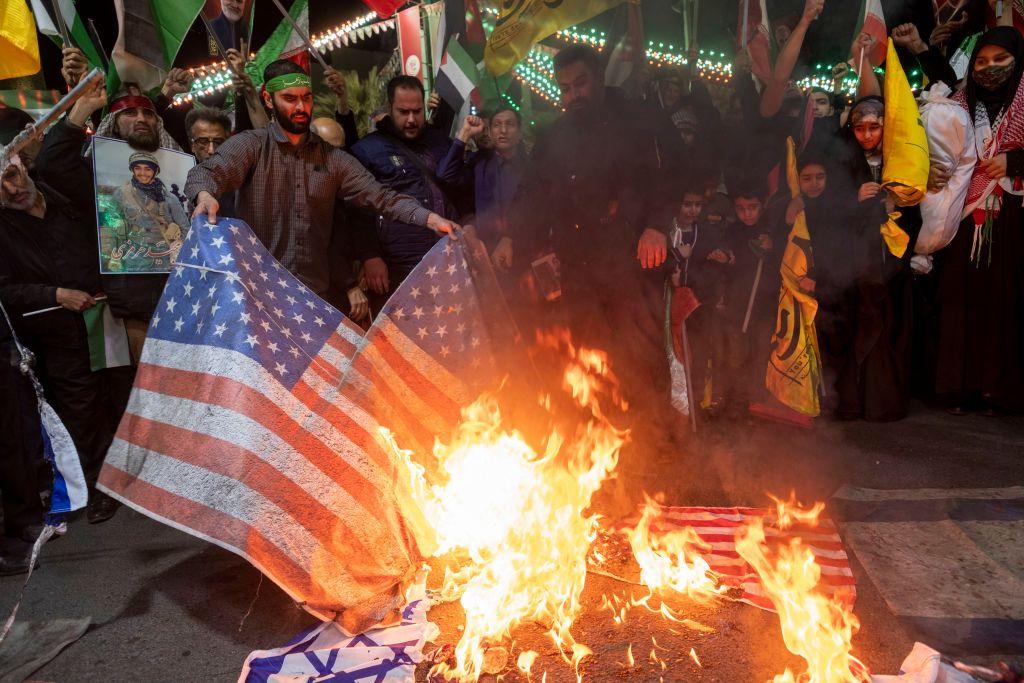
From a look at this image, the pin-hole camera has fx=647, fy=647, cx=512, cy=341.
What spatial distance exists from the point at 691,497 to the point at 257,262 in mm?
3036

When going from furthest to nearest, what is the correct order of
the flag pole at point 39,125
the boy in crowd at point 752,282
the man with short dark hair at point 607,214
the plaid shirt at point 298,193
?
the boy in crowd at point 752,282 < the man with short dark hair at point 607,214 < the plaid shirt at point 298,193 < the flag pole at point 39,125

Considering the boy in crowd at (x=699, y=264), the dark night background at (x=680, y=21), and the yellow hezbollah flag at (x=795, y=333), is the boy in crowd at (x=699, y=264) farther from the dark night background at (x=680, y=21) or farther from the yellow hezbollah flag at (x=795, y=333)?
Result: the dark night background at (x=680, y=21)

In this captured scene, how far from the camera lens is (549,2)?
5.05 metres

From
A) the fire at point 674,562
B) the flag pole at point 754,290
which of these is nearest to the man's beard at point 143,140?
the fire at point 674,562

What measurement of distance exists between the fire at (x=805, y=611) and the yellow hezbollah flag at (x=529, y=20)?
12.7 feet

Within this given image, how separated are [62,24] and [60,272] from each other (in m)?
1.90

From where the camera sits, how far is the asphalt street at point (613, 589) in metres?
2.73

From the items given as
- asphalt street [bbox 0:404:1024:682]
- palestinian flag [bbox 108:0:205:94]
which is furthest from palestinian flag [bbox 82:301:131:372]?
palestinian flag [bbox 108:0:205:94]

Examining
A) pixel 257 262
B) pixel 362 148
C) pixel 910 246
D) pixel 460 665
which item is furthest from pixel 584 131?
pixel 460 665

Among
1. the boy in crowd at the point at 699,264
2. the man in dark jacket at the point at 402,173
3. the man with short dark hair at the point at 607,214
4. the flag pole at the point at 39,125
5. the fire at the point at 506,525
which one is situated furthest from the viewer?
the boy in crowd at the point at 699,264

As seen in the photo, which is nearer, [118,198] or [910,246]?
[118,198]

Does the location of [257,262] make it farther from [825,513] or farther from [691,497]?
[825,513]

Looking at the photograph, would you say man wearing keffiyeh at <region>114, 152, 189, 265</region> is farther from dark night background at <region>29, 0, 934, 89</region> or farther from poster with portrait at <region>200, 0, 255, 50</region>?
dark night background at <region>29, 0, 934, 89</region>

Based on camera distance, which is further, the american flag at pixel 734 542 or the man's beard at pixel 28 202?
the man's beard at pixel 28 202
